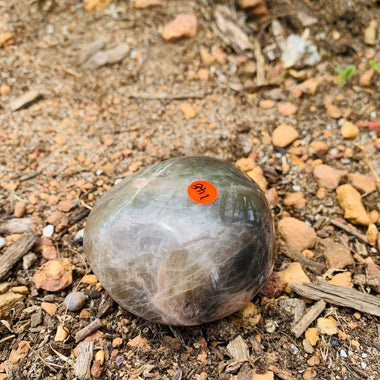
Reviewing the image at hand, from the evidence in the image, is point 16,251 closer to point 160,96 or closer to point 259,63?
point 160,96

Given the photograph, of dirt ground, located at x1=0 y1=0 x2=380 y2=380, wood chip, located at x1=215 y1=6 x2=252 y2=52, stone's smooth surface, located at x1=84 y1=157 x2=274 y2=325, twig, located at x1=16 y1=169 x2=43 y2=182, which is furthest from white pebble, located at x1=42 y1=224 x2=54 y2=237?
wood chip, located at x1=215 y1=6 x2=252 y2=52

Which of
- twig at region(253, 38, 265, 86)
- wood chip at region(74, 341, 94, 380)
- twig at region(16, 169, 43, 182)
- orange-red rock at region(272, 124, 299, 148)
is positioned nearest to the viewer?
wood chip at region(74, 341, 94, 380)

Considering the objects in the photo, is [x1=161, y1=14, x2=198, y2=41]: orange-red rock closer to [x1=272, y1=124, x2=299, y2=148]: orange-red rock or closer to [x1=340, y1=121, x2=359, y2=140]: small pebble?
[x1=272, y1=124, x2=299, y2=148]: orange-red rock

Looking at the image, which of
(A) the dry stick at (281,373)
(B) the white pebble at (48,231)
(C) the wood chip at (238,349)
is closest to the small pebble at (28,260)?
(B) the white pebble at (48,231)

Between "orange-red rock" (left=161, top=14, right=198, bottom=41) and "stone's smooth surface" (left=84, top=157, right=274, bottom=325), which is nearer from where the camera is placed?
"stone's smooth surface" (left=84, top=157, right=274, bottom=325)

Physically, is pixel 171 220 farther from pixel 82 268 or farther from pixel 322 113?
pixel 322 113

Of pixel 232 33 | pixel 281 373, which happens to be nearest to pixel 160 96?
pixel 232 33

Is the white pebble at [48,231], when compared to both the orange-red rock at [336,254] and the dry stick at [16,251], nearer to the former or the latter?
the dry stick at [16,251]
